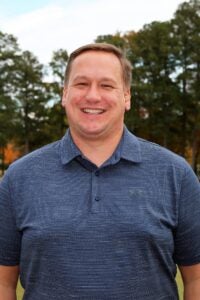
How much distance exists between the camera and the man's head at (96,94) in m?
3.08

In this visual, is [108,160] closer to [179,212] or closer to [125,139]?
[125,139]

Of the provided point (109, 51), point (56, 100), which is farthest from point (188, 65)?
point (109, 51)

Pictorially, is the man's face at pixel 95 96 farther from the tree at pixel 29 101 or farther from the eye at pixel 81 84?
the tree at pixel 29 101

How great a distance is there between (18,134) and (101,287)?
54.9 metres

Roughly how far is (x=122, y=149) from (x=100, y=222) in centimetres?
43

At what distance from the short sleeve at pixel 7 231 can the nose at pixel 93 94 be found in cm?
60

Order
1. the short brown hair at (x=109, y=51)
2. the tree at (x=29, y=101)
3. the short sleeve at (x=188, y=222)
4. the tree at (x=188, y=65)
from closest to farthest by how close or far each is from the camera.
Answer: the short sleeve at (x=188, y=222) → the short brown hair at (x=109, y=51) → the tree at (x=188, y=65) → the tree at (x=29, y=101)

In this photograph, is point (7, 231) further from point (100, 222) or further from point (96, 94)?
point (96, 94)

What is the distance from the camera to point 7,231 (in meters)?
3.04

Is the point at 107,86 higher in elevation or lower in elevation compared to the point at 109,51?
lower

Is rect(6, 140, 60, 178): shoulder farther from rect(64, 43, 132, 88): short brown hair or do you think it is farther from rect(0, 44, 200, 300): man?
rect(64, 43, 132, 88): short brown hair

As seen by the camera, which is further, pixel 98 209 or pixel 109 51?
pixel 109 51

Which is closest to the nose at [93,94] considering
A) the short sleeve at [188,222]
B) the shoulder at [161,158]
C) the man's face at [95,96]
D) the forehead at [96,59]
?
the man's face at [95,96]

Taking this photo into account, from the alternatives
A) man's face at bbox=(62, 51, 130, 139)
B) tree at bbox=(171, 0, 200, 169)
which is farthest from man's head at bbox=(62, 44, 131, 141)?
tree at bbox=(171, 0, 200, 169)
